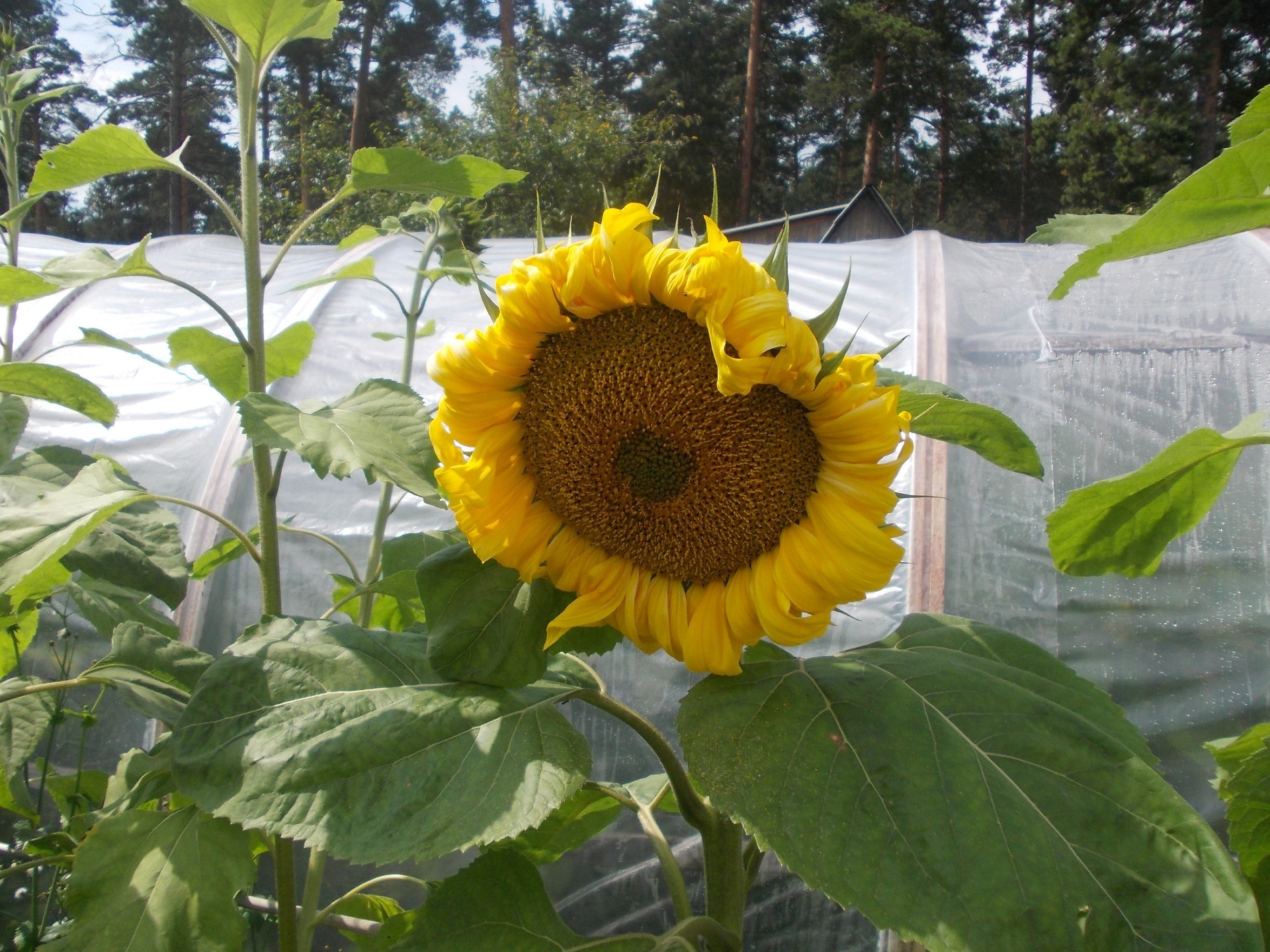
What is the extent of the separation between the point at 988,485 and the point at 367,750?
254cm

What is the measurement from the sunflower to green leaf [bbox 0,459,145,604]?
435 mm

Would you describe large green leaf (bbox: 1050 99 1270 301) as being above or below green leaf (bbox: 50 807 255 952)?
above

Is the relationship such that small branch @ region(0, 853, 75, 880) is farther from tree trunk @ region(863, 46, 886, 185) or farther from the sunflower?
tree trunk @ region(863, 46, 886, 185)

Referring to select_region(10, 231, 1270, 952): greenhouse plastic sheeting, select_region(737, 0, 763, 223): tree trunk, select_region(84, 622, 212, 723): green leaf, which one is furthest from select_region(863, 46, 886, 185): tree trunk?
select_region(84, 622, 212, 723): green leaf

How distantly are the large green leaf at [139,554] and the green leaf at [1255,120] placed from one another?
132cm

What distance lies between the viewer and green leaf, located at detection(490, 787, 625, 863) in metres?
1.43

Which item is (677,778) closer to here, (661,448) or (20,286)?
(661,448)

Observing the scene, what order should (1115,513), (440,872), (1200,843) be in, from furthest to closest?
(440,872)
(1115,513)
(1200,843)

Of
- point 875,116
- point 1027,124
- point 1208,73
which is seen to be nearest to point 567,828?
point 1208,73

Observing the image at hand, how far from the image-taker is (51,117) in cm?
2322

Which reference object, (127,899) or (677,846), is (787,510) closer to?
(127,899)

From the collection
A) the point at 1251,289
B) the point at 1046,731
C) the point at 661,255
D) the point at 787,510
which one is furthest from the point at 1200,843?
the point at 1251,289

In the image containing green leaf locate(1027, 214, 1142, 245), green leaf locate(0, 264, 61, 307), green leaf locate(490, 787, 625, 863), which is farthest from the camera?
green leaf locate(490, 787, 625, 863)

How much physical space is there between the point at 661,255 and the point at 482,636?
417 millimetres
